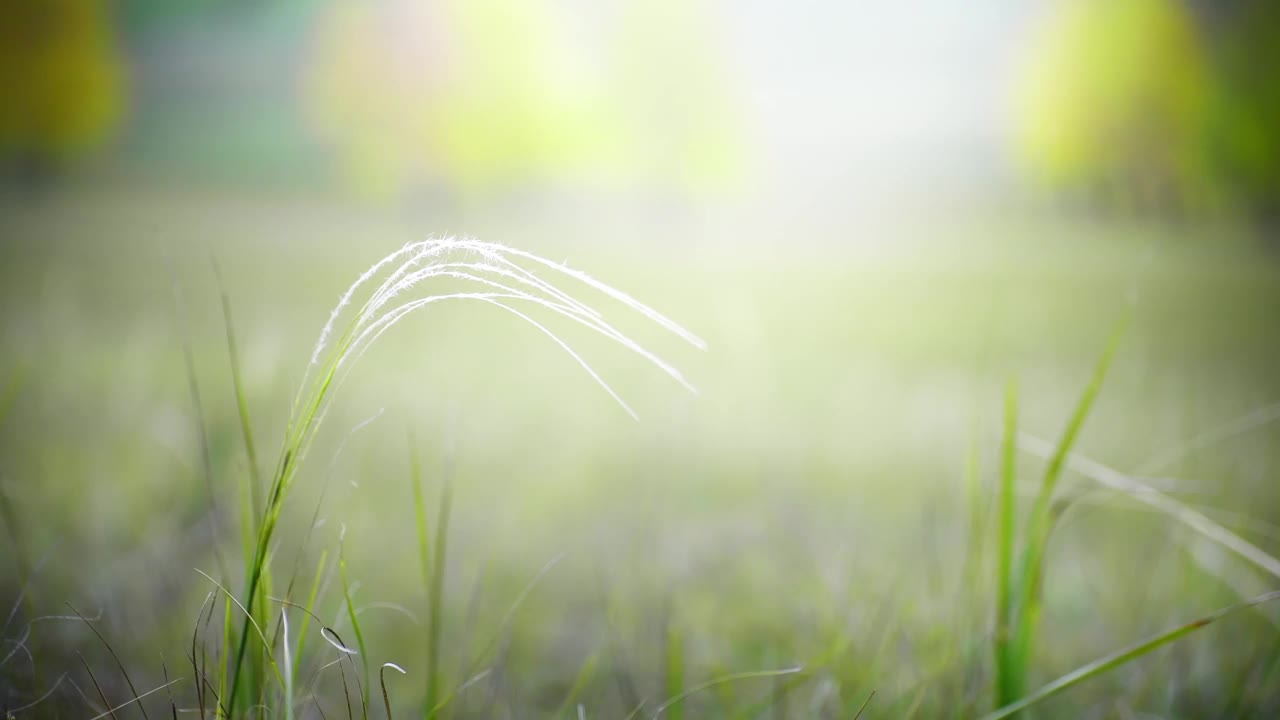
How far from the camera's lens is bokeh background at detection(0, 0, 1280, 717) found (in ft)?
1.82

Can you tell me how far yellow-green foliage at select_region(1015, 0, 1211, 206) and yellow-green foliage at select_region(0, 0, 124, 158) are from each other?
551 cm

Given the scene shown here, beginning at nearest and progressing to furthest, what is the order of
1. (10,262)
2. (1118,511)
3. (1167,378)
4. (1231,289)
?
(1118,511) → (1167,378) → (10,262) → (1231,289)

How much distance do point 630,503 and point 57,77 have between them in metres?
4.42

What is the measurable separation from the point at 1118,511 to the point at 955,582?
1.53 ft

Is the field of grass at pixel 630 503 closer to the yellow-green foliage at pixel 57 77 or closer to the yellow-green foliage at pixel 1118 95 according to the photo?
the yellow-green foliage at pixel 57 77

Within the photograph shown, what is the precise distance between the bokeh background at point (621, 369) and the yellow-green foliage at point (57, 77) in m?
0.02

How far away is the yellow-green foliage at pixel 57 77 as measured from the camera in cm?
320

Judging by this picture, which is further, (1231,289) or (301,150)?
(301,150)

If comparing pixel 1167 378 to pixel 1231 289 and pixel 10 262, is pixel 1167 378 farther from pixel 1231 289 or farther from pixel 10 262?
pixel 10 262

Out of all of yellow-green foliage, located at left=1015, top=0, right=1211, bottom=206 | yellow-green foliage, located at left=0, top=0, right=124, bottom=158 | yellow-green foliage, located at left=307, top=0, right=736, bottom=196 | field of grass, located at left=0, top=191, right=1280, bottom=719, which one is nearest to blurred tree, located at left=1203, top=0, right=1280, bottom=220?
yellow-green foliage, located at left=1015, top=0, right=1211, bottom=206

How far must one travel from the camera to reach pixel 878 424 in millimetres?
1406

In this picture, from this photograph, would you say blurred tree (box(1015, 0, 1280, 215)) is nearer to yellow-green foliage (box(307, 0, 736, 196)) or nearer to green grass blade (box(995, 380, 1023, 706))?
yellow-green foliage (box(307, 0, 736, 196))

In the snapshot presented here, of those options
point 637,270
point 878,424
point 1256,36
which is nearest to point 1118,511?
point 878,424

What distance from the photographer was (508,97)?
5.04 meters
